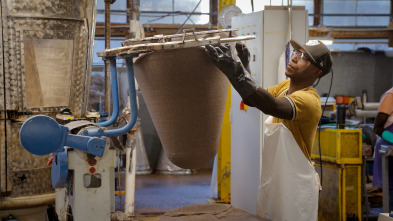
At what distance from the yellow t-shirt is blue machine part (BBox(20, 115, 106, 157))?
95 cm

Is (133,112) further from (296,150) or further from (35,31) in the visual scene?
(35,31)

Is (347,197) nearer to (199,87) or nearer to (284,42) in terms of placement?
(284,42)

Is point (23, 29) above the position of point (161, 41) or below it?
above

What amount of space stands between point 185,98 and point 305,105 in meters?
0.66

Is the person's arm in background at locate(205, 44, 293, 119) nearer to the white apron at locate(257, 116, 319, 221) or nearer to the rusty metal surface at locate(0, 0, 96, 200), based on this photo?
the white apron at locate(257, 116, 319, 221)

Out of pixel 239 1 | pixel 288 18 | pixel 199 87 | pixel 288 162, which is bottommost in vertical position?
pixel 288 162

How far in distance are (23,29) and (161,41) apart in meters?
1.19

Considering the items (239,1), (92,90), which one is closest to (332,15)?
(239,1)

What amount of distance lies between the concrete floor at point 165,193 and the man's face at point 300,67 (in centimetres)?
298

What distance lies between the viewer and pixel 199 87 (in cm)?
191

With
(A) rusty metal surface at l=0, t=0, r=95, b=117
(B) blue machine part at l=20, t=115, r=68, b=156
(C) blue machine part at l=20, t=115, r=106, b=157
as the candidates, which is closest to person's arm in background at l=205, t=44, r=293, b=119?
(C) blue machine part at l=20, t=115, r=106, b=157

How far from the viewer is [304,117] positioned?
2.27 metres

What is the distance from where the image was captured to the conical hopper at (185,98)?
1.87 m

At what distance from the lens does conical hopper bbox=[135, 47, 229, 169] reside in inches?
73.7
